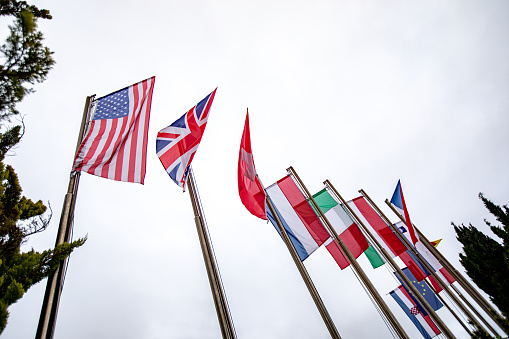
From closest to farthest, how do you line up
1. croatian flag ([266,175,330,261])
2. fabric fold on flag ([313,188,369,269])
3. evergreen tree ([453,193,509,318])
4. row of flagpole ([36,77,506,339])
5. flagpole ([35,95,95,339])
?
flagpole ([35,95,95,339]) → row of flagpole ([36,77,506,339]) → croatian flag ([266,175,330,261]) → fabric fold on flag ([313,188,369,269]) → evergreen tree ([453,193,509,318])

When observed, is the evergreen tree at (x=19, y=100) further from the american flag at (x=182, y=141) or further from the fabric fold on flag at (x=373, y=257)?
the fabric fold on flag at (x=373, y=257)

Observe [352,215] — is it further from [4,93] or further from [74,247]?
[4,93]

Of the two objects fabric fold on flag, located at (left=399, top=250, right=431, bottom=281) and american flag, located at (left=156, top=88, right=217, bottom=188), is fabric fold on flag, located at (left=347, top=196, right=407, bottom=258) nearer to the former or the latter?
fabric fold on flag, located at (left=399, top=250, right=431, bottom=281)

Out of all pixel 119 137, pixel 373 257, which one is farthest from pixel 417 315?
pixel 119 137

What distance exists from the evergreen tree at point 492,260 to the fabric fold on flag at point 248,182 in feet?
73.2

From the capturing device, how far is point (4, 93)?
547 centimetres

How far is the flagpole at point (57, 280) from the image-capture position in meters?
4.68

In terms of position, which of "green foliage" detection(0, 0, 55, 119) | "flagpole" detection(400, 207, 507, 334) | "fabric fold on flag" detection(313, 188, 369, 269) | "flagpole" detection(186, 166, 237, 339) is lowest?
"flagpole" detection(400, 207, 507, 334)

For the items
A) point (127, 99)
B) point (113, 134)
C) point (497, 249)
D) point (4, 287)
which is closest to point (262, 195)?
point (113, 134)

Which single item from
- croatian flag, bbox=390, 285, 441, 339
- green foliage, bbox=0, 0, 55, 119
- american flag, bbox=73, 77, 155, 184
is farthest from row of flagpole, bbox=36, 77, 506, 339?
croatian flag, bbox=390, 285, 441, 339

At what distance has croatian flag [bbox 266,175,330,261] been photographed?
10.2 metres

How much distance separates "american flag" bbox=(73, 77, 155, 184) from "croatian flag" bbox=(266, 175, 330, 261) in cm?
523

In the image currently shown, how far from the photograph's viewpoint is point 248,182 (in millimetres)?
8461

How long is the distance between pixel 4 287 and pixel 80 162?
308cm
